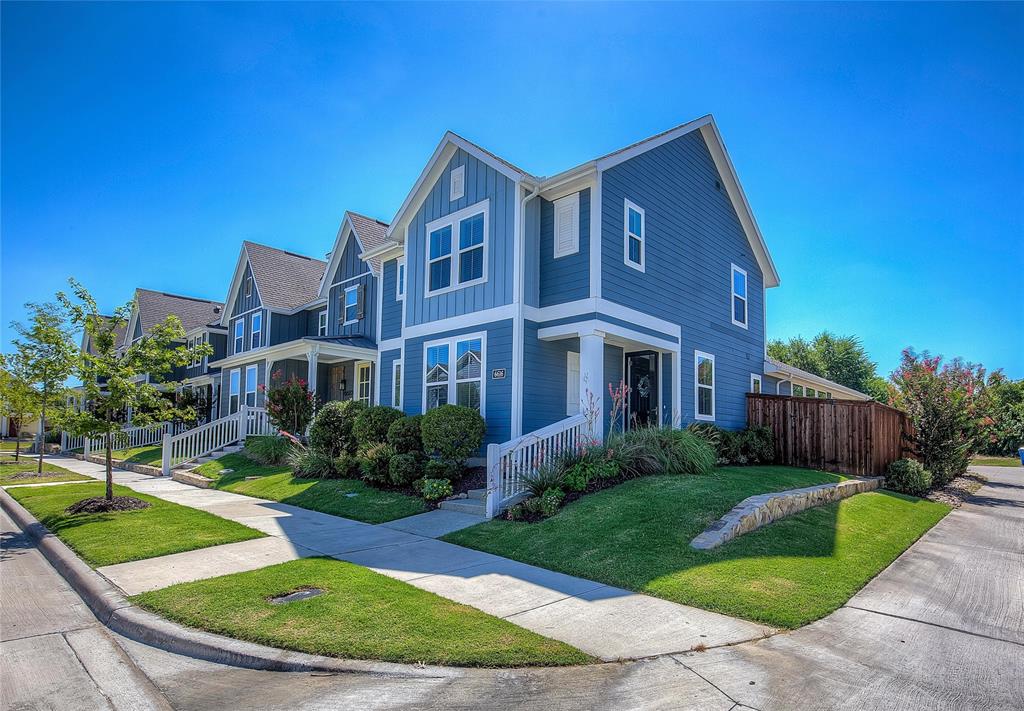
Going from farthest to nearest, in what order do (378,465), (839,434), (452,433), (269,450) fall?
(269,450) < (839,434) < (378,465) < (452,433)

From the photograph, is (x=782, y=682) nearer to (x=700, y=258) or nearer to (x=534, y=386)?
(x=534, y=386)

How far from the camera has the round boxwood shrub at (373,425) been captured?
12.6 meters

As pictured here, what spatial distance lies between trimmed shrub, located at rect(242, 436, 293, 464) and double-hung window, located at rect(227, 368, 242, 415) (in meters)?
8.88

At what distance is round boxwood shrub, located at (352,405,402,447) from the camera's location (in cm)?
1261

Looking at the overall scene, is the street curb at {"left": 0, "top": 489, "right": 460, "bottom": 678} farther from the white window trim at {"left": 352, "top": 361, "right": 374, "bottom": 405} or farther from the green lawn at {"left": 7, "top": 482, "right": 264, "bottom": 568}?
the white window trim at {"left": 352, "top": 361, "right": 374, "bottom": 405}

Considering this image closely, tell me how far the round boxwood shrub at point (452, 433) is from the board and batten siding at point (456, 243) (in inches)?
96.9

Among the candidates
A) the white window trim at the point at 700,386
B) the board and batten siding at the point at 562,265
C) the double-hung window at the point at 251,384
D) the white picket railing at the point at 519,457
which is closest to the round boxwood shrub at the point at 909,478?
the white window trim at the point at 700,386

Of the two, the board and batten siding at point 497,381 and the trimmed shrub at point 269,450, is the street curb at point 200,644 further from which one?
the trimmed shrub at point 269,450

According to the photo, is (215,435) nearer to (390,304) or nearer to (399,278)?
(390,304)

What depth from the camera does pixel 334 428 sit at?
14.0 meters

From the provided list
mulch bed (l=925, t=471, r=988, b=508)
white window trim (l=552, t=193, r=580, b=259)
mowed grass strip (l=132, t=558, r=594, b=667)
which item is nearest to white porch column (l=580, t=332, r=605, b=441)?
white window trim (l=552, t=193, r=580, b=259)

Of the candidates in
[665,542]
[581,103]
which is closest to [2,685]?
[665,542]

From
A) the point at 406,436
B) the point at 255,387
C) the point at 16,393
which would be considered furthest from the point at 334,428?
the point at 255,387

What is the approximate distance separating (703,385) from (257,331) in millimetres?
20054
